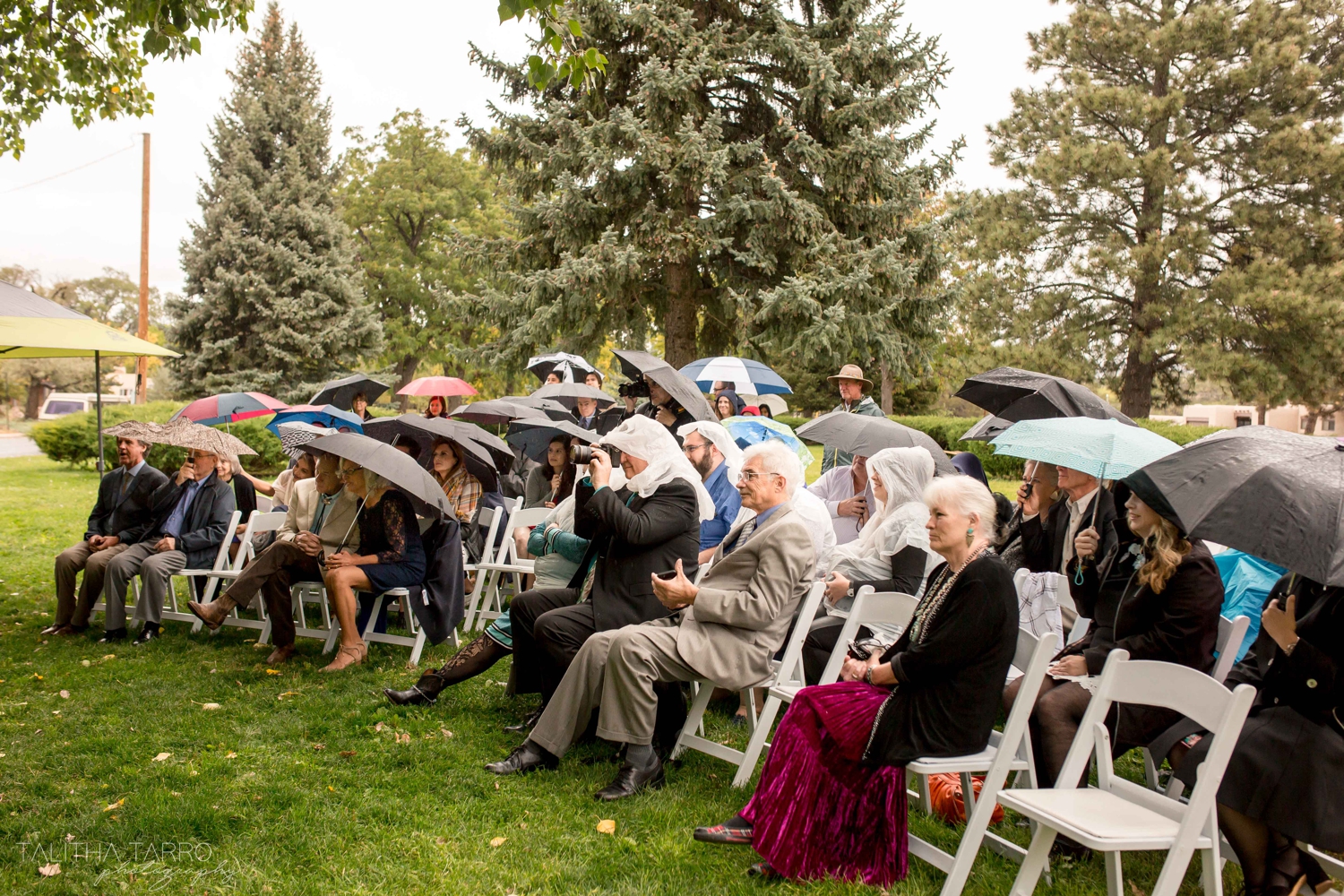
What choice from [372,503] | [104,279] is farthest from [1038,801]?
[104,279]

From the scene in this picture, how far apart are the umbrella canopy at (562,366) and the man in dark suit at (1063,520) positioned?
6.36m

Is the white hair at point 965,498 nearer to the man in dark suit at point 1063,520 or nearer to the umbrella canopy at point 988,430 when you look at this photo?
the man in dark suit at point 1063,520

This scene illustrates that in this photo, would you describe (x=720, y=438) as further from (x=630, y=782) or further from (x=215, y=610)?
(x=215, y=610)

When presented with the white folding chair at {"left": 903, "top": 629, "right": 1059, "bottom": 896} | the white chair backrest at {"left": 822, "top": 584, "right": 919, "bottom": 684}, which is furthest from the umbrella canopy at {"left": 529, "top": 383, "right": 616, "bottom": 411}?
the white folding chair at {"left": 903, "top": 629, "right": 1059, "bottom": 896}

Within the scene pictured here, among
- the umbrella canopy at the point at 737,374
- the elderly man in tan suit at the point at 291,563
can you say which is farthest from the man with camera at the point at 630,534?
the umbrella canopy at the point at 737,374

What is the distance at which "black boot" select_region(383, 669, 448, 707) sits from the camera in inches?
207

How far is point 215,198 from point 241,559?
1979 cm

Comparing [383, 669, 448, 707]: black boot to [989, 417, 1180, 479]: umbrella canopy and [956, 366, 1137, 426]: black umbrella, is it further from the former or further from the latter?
[956, 366, 1137, 426]: black umbrella

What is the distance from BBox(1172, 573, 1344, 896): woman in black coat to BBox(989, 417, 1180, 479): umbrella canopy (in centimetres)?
142

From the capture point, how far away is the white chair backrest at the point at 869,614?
4.02m

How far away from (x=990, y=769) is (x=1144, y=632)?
91 centimetres

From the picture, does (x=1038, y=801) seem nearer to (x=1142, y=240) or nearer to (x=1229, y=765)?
(x=1229, y=765)

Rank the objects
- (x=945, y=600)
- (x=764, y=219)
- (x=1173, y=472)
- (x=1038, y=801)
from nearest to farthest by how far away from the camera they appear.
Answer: (x=1038, y=801) < (x=1173, y=472) < (x=945, y=600) < (x=764, y=219)

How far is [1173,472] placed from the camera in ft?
10.6
